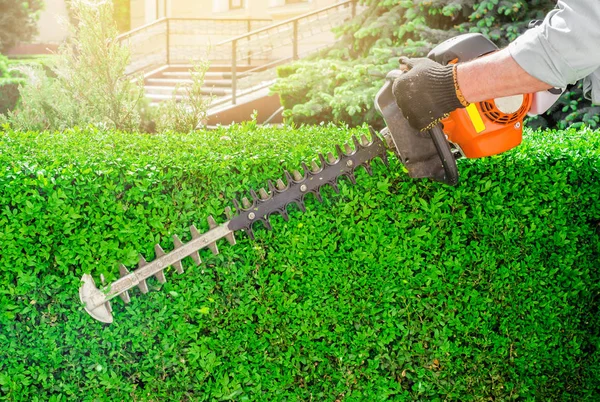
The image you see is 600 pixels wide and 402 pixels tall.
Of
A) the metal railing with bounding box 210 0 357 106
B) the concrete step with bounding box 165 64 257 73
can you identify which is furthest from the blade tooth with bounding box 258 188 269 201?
the concrete step with bounding box 165 64 257 73

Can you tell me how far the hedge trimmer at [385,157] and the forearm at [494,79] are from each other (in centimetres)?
30

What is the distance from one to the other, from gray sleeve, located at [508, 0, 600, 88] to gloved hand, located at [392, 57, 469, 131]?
24 centimetres

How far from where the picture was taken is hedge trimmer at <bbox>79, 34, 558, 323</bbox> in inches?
101

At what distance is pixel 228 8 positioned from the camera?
1906 cm

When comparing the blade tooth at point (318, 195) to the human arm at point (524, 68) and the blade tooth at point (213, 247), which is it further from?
the human arm at point (524, 68)

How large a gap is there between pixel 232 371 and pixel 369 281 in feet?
2.50

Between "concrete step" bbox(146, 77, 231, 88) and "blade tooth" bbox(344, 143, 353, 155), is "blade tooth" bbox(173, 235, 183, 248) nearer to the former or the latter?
"blade tooth" bbox(344, 143, 353, 155)

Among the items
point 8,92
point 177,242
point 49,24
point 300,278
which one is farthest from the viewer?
point 49,24

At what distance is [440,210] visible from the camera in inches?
122

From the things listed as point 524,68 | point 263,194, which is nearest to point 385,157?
point 263,194

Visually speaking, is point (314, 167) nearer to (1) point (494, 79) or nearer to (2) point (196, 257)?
(2) point (196, 257)

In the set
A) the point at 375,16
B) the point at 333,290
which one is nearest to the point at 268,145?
the point at 333,290

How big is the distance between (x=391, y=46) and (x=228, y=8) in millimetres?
13105

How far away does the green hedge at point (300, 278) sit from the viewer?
2.82 m
